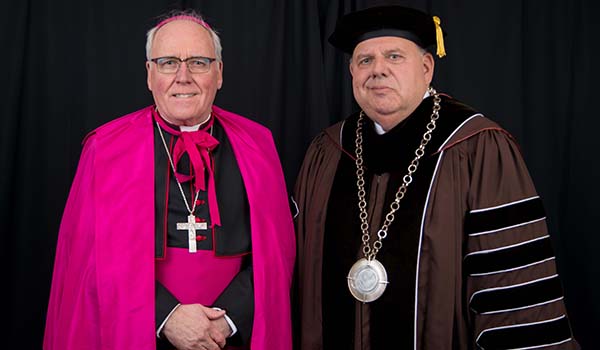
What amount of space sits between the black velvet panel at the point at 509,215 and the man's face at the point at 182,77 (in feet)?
4.85

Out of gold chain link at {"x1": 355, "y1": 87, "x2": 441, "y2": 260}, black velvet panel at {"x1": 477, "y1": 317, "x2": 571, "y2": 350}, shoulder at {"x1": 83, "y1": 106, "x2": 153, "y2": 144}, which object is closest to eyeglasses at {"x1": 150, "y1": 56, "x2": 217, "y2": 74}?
shoulder at {"x1": 83, "y1": 106, "x2": 153, "y2": 144}

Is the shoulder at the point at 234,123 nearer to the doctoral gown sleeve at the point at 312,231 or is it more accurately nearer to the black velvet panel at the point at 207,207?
the black velvet panel at the point at 207,207

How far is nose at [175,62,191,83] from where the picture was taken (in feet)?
9.13

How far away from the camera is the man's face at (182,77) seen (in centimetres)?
281

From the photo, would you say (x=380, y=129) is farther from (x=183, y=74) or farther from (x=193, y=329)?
(x=193, y=329)

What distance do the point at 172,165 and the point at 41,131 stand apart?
1481mm

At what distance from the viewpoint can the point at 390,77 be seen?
294 centimetres

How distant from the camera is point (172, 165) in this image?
114 inches

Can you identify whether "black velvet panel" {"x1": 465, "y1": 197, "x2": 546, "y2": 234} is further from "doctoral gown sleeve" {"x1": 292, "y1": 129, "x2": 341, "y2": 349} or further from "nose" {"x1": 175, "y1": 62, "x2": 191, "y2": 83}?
"nose" {"x1": 175, "y1": 62, "x2": 191, "y2": 83}

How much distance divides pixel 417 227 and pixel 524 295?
0.59m

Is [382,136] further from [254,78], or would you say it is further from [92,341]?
[92,341]

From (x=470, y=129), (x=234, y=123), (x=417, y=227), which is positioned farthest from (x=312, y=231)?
(x=470, y=129)

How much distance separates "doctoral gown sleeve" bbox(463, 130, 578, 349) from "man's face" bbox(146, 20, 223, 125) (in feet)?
4.58

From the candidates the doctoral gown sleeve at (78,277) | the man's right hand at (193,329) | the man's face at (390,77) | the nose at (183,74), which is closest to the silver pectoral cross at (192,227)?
the man's right hand at (193,329)
